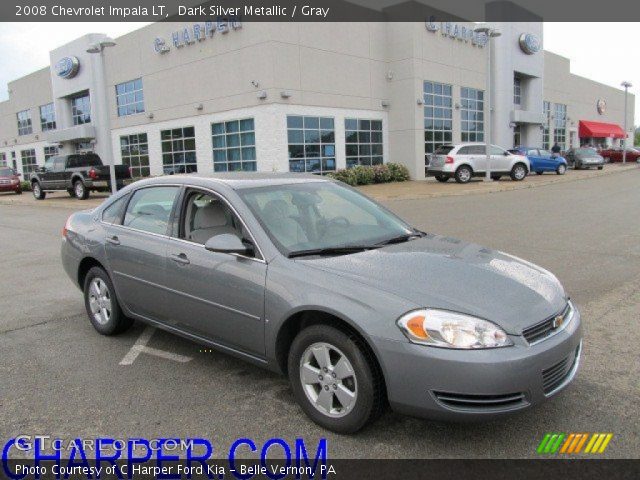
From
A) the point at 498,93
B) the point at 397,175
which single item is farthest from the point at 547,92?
the point at 397,175

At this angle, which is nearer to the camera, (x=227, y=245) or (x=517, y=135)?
(x=227, y=245)

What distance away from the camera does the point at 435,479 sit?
283 cm

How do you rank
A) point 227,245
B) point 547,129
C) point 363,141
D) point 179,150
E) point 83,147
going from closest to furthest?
point 227,245 < point 363,141 < point 179,150 < point 83,147 < point 547,129

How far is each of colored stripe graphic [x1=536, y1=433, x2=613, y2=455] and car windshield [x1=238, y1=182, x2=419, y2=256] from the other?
1633mm

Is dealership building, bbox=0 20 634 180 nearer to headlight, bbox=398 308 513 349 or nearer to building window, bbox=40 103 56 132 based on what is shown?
building window, bbox=40 103 56 132

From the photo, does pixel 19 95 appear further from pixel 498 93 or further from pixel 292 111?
pixel 498 93

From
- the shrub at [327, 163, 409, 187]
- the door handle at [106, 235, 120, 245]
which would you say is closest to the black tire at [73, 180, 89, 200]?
the shrub at [327, 163, 409, 187]

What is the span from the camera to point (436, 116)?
32156 mm

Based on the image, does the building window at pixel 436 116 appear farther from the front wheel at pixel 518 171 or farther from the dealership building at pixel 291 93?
the front wheel at pixel 518 171

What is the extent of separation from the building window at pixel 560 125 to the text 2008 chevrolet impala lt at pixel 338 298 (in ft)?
166

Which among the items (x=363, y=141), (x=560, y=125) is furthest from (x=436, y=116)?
(x=560, y=125)

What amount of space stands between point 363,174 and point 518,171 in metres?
7.39

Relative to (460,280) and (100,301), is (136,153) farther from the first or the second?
(460,280)

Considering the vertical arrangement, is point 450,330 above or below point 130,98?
below
